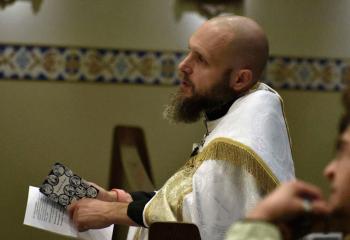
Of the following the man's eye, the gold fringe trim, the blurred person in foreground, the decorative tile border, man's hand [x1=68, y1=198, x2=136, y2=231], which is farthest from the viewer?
the decorative tile border

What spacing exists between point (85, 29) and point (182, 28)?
48 centimetres

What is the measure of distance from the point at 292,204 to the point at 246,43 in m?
1.00

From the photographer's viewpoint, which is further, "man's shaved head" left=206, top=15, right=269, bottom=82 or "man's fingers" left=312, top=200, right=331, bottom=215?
"man's shaved head" left=206, top=15, right=269, bottom=82

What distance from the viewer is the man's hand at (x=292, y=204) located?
86 cm

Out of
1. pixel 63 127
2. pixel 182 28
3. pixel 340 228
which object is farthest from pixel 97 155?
pixel 340 228

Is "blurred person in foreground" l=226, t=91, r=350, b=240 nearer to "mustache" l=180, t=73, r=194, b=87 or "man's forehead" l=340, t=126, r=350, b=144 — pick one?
"man's forehead" l=340, t=126, r=350, b=144

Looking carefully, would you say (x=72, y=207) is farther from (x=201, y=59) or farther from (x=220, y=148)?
(x=201, y=59)

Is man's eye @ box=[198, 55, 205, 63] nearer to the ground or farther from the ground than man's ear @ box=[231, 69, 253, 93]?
farther from the ground

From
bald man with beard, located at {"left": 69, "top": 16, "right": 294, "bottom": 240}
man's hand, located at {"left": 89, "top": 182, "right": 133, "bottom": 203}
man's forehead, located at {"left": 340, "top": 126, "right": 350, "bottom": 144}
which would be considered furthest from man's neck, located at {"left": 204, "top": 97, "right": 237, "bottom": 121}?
man's forehead, located at {"left": 340, "top": 126, "right": 350, "bottom": 144}

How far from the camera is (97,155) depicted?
329 cm

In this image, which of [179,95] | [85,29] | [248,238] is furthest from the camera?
[85,29]

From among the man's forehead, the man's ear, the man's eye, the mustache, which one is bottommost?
the mustache

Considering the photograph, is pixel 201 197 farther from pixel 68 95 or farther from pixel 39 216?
pixel 68 95

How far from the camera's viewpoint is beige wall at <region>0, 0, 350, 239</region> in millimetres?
3225
